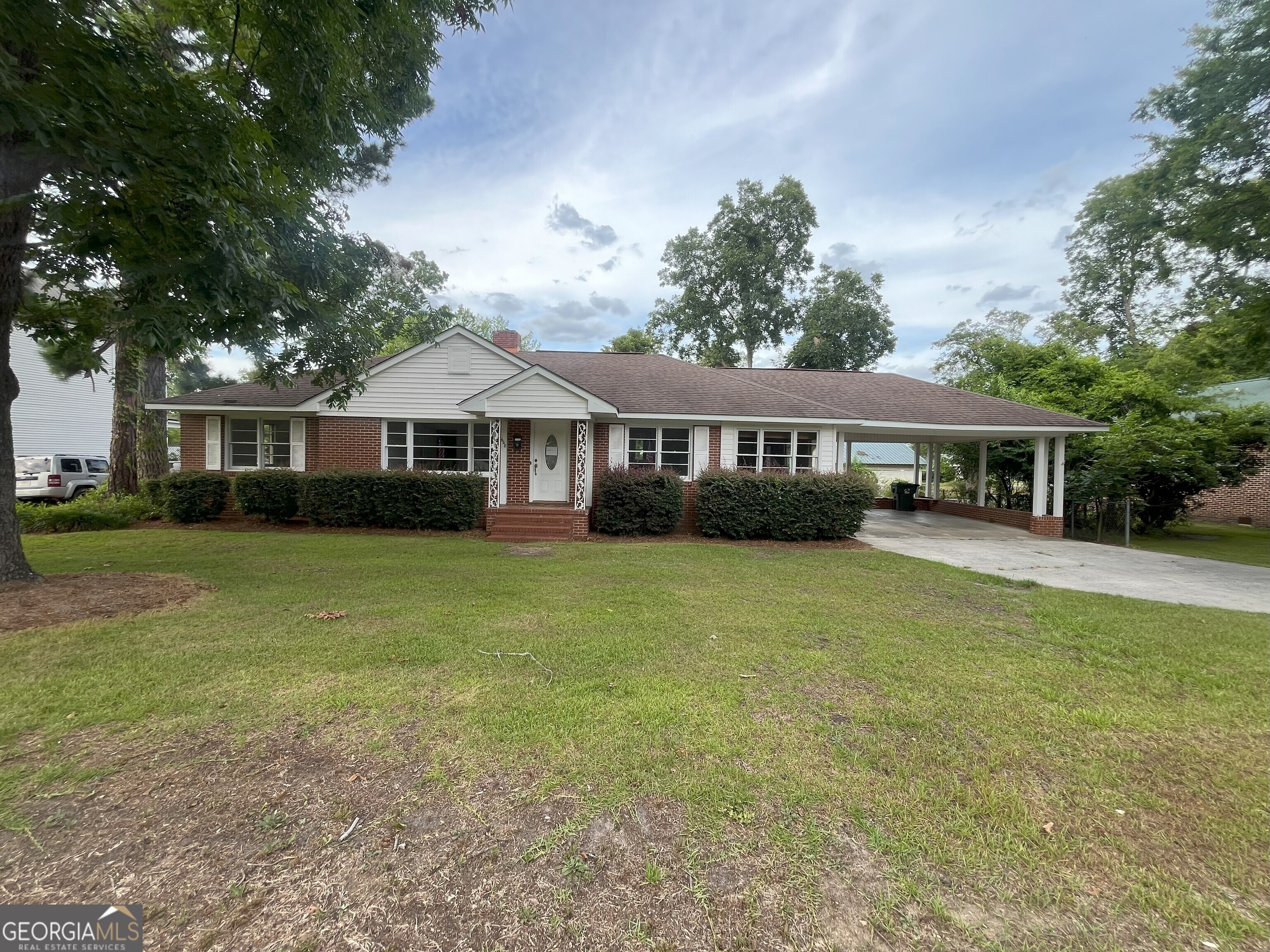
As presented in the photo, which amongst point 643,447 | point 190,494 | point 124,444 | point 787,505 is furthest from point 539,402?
point 124,444

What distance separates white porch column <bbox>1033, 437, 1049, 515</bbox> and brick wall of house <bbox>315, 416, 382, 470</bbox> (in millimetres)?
17634

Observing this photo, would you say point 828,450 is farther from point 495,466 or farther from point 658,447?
point 495,466

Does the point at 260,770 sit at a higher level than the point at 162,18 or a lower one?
lower

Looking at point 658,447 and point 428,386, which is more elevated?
point 428,386

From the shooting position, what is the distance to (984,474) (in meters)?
17.0

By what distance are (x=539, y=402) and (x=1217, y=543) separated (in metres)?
17.4

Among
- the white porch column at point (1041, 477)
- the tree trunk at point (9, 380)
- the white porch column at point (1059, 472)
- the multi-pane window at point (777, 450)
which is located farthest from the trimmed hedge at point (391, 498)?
the white porch column at point (1059, 472)

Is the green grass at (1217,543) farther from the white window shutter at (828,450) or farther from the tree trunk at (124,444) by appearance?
the tree trunk at (124,444)

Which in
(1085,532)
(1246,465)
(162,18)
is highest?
(162,18)

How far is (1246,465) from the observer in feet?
43.0

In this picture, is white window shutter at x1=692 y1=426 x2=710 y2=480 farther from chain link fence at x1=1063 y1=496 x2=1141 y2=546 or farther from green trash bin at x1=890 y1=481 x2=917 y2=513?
green trash bin at x1=890 y1=481 x2=917 y2=513

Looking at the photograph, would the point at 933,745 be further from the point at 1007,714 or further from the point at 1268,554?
the point at 1268,554

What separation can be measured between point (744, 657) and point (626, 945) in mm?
2795

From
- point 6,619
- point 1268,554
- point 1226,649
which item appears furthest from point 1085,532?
point 6,619
